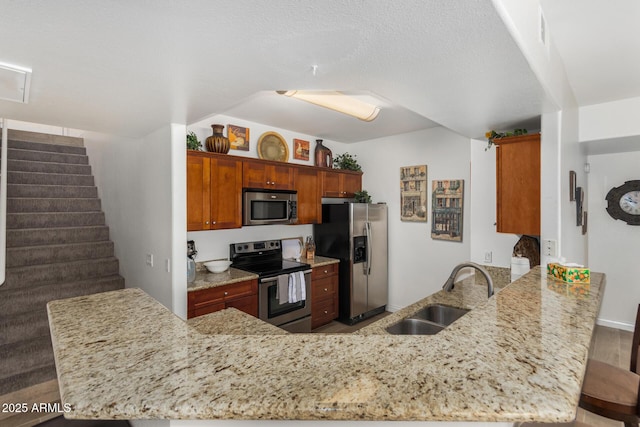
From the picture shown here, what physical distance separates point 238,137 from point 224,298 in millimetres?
1815

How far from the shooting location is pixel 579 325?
1.12 m

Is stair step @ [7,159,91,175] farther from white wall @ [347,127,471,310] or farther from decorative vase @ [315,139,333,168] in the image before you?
white wall @ [347,127,471,310]

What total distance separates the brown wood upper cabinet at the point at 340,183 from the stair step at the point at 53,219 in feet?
9.94

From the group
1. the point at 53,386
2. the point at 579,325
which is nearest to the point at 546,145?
the point at 579,325

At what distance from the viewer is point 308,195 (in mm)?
4020

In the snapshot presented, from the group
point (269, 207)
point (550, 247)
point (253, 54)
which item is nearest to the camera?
point (253, 54)

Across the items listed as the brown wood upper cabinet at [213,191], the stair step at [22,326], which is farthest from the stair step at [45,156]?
the brown wood upper cabinet at [213,191]

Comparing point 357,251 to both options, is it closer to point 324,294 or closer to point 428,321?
point 324,294

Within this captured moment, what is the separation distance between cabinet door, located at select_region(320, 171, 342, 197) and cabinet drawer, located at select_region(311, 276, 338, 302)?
1123 millimetres

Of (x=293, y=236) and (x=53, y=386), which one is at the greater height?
(x=293, y=236)

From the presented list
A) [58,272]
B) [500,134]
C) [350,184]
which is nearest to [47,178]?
[58,272]

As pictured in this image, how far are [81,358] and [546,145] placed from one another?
2772 millimetres

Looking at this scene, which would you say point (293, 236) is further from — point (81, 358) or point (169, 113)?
point (81, 358)

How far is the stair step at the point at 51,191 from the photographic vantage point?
3736mm
